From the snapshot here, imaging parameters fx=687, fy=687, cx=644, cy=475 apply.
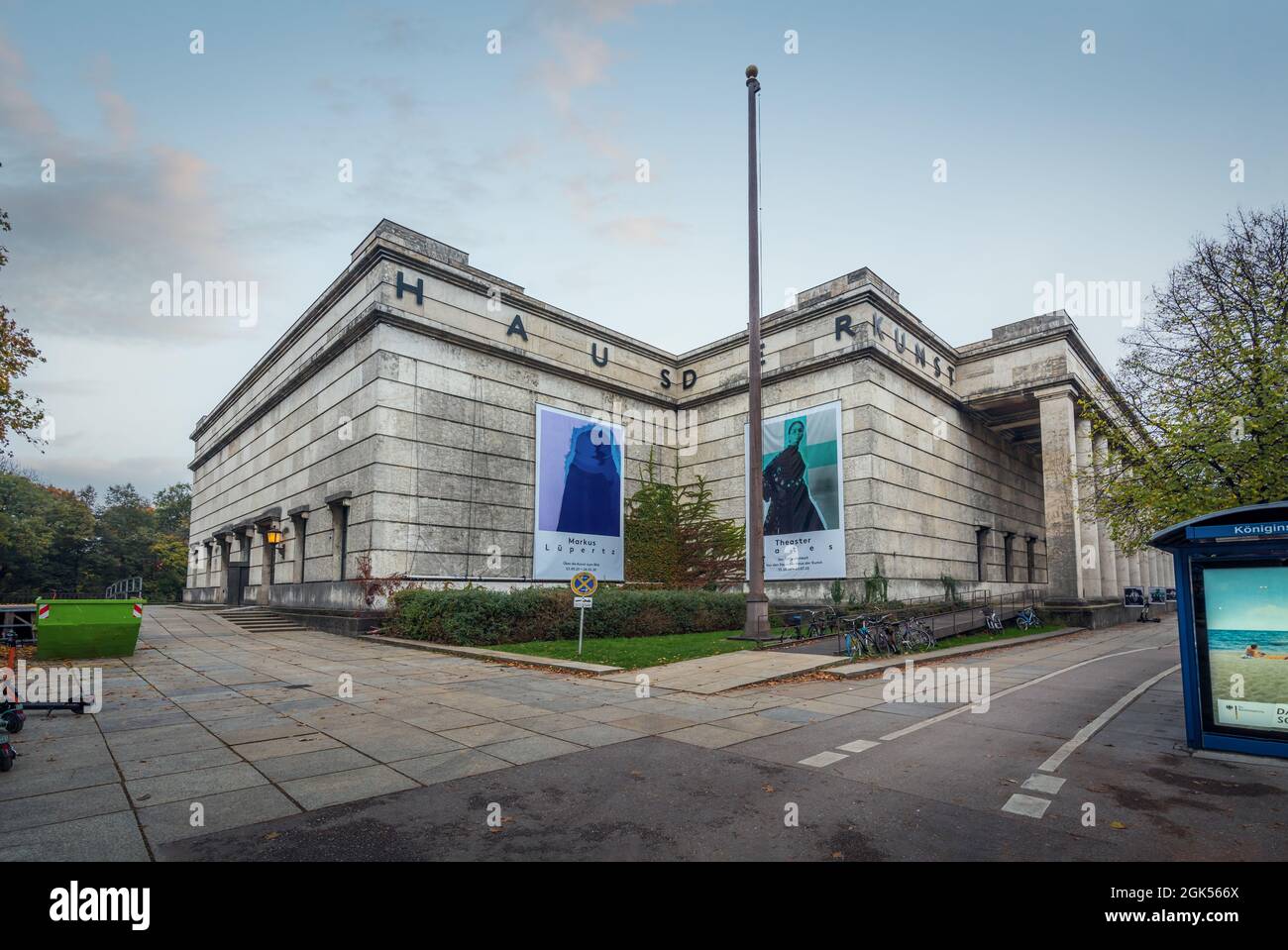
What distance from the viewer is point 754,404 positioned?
19281 millimetres

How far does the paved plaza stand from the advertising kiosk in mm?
408

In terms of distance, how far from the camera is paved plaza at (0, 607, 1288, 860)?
4910mm

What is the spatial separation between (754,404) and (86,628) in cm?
1709

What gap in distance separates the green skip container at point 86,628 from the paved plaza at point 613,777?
4.77 metres

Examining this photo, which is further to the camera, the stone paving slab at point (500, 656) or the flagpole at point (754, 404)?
the flagpole at point (754, 404)

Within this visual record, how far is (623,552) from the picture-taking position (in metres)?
30.2

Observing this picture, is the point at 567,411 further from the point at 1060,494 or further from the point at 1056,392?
the point at 1060,494

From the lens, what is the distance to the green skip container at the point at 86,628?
15172 millimetres

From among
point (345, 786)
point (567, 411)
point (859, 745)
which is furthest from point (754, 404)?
point (345, 786)

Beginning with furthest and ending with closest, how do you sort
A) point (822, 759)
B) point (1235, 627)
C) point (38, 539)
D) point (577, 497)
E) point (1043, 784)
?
point (38, 539) < point (577, 497) < point (1235, 627) < point (822, 759) < point (1043, 784)
